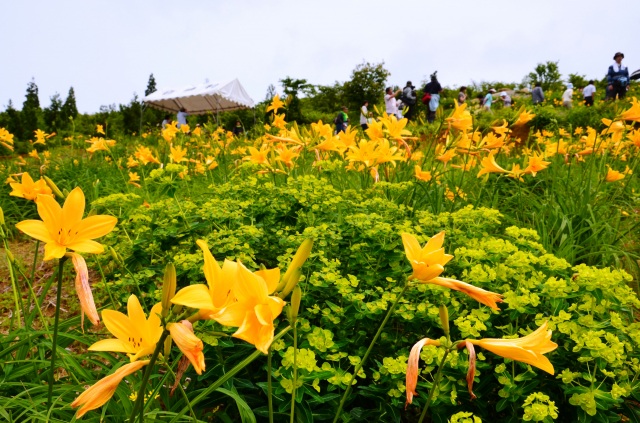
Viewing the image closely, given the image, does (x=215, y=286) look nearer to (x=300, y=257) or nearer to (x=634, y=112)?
(x=300, y=257)

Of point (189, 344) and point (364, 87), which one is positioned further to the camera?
point (364, 87)

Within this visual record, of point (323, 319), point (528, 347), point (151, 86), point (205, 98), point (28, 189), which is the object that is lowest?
point (323, 319)

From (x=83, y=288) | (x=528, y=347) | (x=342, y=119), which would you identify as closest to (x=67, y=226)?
(x=83, y=288)

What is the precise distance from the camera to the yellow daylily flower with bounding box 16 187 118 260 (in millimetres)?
868

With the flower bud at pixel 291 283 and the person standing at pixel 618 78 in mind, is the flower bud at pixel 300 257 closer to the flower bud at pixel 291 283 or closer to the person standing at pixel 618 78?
the flower bud at pixel 291 283

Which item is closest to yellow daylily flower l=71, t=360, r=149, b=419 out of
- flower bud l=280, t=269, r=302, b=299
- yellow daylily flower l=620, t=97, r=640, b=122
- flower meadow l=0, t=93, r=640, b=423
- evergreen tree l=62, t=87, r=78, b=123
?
flower meadow l=0, t=93, r=640, b=423

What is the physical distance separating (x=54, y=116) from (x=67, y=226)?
22838 millimetres

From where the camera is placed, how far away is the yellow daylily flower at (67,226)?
0.87 metres

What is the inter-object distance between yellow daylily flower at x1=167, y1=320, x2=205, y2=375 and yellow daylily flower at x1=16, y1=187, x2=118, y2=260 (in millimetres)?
331

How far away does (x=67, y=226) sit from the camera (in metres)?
0.89

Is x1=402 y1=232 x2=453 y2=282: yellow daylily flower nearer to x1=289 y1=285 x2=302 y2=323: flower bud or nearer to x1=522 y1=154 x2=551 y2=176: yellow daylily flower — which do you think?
x1=289 y1=285 x2=302 y2=323: flower bud

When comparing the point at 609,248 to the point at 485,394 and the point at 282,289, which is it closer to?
the point at 485,394

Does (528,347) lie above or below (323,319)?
above

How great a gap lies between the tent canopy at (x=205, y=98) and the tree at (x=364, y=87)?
272 inches
